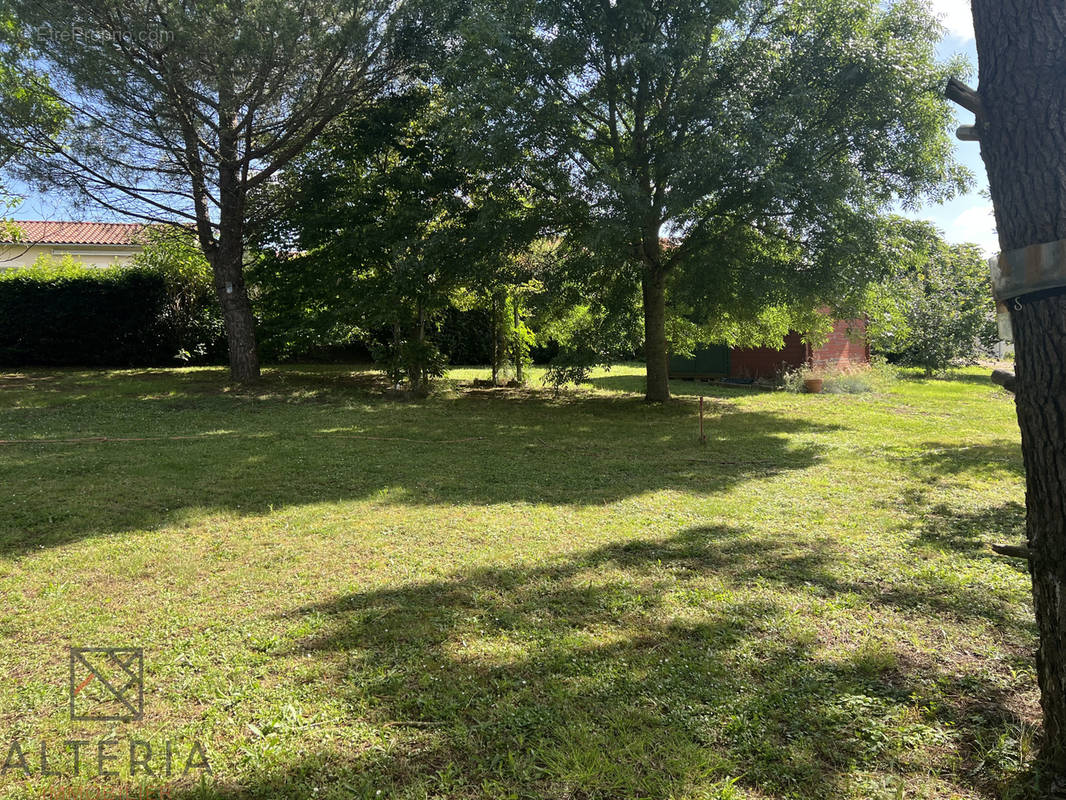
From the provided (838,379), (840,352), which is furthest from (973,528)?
(840,352)

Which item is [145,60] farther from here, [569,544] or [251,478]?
[569,544]

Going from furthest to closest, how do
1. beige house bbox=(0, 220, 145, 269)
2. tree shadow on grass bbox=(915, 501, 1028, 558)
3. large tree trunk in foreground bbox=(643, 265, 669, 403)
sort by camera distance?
beige house bbox=(0, 220, 145, 269), large tree trunk in foreground bbox=(643, 265, 669, 403), tree shadow on grass bbox=(915, 501, 1028, 558)

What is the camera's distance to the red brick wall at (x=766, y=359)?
60.6 feet

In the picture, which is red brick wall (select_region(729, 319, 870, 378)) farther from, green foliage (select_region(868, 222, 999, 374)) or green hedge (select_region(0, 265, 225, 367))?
green hedge (select_region(0, 265, 225, 367))

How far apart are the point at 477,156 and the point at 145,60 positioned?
6.70m

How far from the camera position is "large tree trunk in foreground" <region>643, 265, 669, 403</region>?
12875 mm

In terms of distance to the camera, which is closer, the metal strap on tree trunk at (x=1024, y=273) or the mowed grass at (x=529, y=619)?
the metal strap on tree trunk at (x=1024, y=273)

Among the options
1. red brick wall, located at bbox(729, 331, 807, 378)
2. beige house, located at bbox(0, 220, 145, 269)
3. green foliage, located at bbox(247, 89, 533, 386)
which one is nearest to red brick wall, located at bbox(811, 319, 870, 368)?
red brick wall, located at bbox(729, 331, 807, 378)

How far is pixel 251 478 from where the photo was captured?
6.62 m

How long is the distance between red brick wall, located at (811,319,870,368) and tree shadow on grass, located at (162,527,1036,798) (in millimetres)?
16541

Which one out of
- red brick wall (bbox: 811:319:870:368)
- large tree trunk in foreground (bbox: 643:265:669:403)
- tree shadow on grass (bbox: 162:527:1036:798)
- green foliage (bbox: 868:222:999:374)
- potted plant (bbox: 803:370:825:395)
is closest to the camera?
tree shadow on grass (bbox: 162:527:1036:798)

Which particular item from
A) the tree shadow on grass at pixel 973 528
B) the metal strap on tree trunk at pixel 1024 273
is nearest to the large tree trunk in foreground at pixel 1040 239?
the metal strap on tree trunk at pixel 1024 273

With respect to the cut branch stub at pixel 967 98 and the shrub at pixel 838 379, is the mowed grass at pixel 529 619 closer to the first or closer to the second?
the cut branch stub at pixel 967 98

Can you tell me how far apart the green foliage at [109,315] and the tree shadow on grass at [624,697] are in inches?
693
